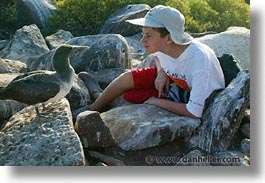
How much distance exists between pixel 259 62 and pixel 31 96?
1650 mm

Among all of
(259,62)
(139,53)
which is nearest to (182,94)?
(259,62)

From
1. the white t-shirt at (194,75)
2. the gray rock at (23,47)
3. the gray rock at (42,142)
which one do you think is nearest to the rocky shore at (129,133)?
the gray rock at (42,142)

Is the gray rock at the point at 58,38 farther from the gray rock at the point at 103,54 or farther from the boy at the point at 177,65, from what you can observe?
the boy at the point at 177,65

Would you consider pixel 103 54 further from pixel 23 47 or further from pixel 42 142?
pixel 42 142

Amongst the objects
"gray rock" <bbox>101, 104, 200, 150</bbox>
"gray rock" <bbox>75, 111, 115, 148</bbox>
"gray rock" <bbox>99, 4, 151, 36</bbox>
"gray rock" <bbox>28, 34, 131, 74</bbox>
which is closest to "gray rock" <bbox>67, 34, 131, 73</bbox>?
"gray rock" <bbox>28, 34, 131, 74</bbox>

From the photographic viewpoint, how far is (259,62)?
4914 mm

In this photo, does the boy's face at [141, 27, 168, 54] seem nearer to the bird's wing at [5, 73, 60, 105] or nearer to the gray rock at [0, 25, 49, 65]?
the bird's wing at [5, 73, 60, 105]

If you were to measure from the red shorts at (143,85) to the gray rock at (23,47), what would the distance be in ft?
4.53

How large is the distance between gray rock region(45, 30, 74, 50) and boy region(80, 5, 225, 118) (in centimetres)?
149

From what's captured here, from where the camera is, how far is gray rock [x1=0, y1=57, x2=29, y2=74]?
5.82 meters

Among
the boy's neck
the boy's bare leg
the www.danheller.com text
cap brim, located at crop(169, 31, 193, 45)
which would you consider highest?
cap brim, located at crop(169, 31, 193, 45)

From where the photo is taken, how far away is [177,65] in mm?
5008

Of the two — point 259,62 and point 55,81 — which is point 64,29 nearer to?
point 55,81

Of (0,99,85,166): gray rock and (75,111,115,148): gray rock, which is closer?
(0,99,85,166): gray rock
